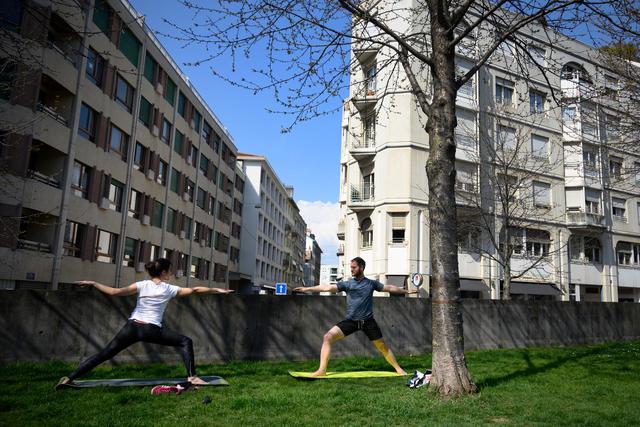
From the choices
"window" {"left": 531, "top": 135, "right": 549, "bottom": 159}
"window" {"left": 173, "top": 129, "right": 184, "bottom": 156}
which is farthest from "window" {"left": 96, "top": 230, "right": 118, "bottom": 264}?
"window" {"left": 531, "top": 135, "right": 549, "bottom": 159}

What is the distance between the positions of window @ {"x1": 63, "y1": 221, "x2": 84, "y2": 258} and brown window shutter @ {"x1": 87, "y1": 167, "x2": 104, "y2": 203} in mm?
1659

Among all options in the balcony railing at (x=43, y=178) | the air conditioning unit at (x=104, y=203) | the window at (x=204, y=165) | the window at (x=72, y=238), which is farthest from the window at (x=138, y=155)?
the window at (x=204, y=165)

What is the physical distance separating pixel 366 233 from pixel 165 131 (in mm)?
16476

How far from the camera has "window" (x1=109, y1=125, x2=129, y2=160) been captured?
28.1 meters

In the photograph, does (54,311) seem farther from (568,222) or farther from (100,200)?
(568,222)

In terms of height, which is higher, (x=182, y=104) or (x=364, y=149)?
(x=182, y=104)

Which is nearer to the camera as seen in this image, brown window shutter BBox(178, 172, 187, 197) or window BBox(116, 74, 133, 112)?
window BBox(116, 74, 133, 112)

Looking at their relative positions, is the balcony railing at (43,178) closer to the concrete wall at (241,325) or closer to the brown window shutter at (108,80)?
the brown window shutter at (108,80)

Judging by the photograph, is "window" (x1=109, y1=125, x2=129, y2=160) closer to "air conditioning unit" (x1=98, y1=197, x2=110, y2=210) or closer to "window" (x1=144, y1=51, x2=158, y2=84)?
"air conditioning unit" (x1=98, y1=197, x2=110, y2=210)

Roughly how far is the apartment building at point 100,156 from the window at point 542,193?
2616 cm

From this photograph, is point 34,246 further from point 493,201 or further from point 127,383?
point 493,201

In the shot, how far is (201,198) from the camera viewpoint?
148ft

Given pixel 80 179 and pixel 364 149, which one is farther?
pixel 364 149

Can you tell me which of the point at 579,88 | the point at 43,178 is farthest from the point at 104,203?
the point at 579,88
